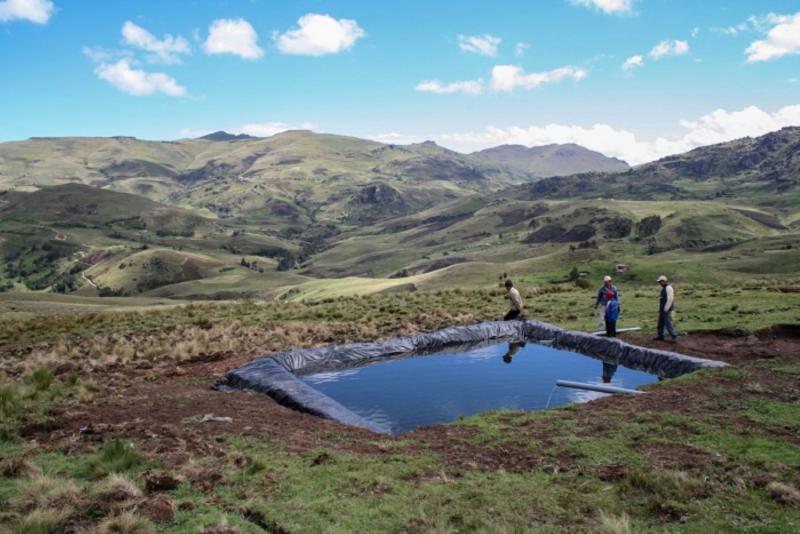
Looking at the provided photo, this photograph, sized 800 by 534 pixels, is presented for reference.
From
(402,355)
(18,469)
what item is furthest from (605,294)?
(18,469)

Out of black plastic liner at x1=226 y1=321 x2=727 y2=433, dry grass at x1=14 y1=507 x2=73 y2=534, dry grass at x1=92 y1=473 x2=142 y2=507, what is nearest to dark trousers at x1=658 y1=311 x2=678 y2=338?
black plastic liner at x1=226 y1=321 x2=727 y2=433

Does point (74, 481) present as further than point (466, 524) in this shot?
Yes

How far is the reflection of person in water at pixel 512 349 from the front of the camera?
25.3 m

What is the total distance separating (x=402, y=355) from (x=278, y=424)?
451 inches

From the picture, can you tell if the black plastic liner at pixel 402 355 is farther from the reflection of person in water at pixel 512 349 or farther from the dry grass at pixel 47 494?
the dry grass at pixel 47 494

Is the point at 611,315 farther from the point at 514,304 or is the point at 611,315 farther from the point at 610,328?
the point at 514,304

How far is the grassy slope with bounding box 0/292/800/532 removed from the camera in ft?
30.1

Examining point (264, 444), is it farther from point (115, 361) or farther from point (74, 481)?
point (115, 361)

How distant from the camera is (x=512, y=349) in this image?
27.2 metres

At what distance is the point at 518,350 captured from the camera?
2689cm

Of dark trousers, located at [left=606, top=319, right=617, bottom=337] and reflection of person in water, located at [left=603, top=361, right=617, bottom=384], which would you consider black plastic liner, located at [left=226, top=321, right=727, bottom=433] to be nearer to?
reflection of person in water, located at [left=603, top=361, right=617, bottom=384]

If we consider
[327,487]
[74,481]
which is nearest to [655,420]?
[327,487]

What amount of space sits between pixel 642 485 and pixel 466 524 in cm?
351

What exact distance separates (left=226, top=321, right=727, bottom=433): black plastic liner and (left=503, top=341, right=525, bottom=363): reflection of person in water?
0.74 metres
